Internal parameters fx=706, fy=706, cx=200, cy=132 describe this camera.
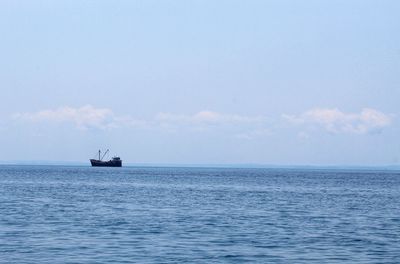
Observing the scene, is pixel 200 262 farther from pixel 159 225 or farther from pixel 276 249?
pixel 159 225

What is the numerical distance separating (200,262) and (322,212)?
105ft

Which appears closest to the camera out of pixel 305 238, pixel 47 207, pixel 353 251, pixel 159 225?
pixel 353 251

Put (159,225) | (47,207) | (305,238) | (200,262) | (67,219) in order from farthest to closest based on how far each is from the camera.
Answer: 1. (47,207)
2. (67,219)
3. (159,225)
4. (305,238)
5. (200,262)

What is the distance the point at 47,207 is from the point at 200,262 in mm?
32080

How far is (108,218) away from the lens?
51938mm

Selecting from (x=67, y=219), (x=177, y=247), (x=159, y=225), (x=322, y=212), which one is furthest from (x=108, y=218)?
(x=322, y=212)

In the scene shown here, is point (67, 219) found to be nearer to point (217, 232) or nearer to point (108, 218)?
point (108, 218)

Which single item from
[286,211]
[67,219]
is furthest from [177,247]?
[286,211]

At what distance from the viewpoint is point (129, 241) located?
127 ft

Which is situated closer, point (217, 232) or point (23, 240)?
point (23, 240)

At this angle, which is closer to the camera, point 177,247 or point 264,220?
point 177,247

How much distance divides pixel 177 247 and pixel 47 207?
2759 centimetres

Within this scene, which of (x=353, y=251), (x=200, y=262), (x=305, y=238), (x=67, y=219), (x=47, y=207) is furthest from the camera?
(x=47, y=207)

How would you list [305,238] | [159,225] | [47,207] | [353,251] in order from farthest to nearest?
1. [47,207]
2. [159,225]
3. [305,238]
4. [353,251]
